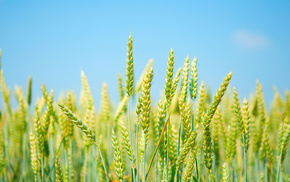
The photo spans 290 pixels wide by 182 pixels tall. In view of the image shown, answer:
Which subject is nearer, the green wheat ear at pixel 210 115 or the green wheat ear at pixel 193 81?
the green wheat ear at pixel 210 115

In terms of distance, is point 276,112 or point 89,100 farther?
point 276,112

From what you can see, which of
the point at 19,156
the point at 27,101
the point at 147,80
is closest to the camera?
the point at 147,80

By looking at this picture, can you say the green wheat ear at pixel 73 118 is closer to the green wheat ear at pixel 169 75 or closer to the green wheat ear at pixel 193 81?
the green wheat ear at pixel 169 75

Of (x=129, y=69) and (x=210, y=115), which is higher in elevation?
(x=129, y=69)

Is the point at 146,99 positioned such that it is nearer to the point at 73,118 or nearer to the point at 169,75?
the point at 169,75

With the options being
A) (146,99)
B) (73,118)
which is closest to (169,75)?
(146,99)

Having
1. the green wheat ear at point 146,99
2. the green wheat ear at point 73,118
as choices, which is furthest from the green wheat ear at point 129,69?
the green wheat ear at point 73,118

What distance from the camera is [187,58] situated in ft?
3.73

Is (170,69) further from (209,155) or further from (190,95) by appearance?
(209,155)

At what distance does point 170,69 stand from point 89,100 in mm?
958

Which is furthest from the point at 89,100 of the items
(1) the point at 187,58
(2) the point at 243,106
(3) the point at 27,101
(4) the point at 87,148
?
(2) the point at 243,106

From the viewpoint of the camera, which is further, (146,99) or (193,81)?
(193,81)

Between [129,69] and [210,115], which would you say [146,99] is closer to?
[129,69]

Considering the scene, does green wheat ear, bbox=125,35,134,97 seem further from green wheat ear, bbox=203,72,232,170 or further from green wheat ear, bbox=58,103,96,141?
green wheat ear, bbox=203,72,232,170
